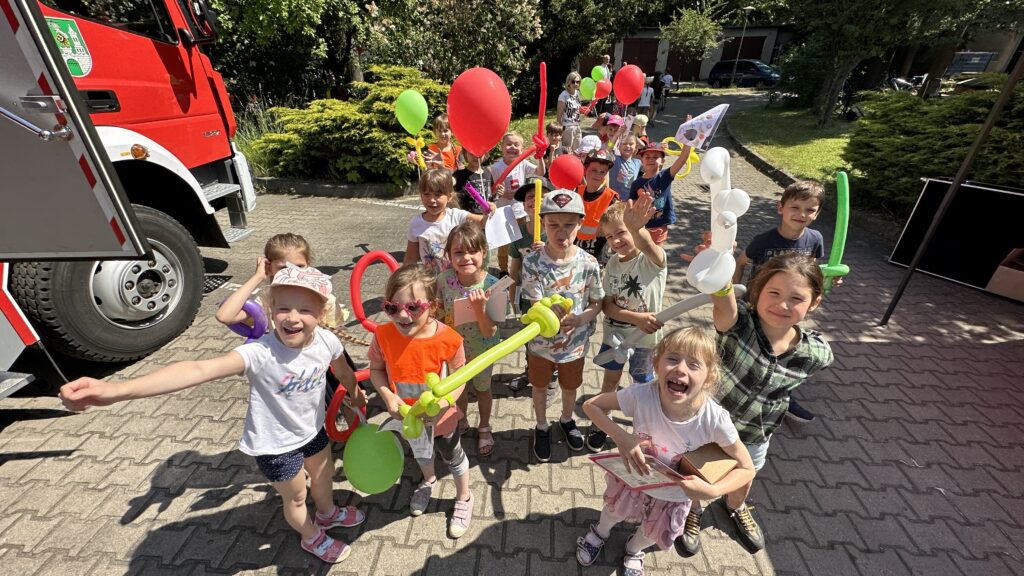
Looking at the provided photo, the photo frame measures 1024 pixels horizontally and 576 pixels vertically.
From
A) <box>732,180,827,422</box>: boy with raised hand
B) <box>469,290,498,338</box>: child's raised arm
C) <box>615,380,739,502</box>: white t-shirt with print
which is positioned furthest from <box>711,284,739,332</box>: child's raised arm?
<box>469,290,498,338</box>: child's raised arm

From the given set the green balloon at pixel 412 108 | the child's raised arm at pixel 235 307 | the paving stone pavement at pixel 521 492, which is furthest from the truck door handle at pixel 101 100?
the child's raised arm at pixel 235 307

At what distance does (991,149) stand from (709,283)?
7371mm

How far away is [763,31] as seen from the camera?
33062mm

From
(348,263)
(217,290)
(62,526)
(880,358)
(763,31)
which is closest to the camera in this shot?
(62,526)

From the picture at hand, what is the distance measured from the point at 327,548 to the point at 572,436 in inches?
64.4

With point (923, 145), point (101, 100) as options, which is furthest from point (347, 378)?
point (923, 145)

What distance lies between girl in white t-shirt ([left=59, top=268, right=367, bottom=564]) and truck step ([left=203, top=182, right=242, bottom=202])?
Result: 3.74m

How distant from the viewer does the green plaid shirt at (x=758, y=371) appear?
2082mm

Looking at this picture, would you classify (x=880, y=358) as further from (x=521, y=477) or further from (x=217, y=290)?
(x=217, y=290)

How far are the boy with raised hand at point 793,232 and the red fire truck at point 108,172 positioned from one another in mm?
3861

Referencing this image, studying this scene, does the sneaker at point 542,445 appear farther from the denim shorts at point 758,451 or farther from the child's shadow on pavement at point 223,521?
the denim shorts at point 758,451

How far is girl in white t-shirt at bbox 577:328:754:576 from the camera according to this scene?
1754mm

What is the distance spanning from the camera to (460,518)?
249cm

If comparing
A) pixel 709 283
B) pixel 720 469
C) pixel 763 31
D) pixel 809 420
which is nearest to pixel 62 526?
pixel 720 469
